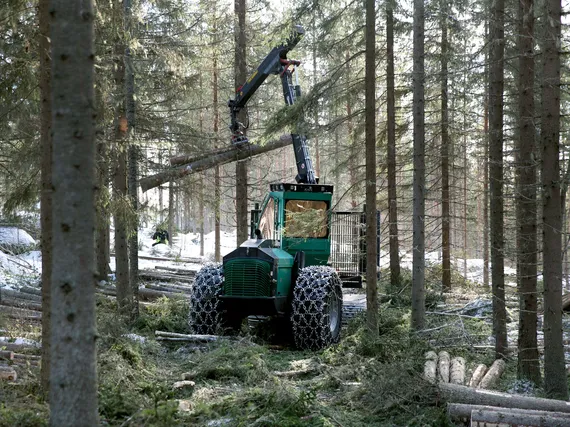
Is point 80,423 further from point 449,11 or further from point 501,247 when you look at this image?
point 449,11

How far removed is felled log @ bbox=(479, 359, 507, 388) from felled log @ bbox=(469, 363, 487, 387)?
0.24 ft

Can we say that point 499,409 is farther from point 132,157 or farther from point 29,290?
point 29,290

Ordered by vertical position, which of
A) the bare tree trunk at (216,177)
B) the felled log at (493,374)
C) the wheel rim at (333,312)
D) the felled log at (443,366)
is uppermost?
the bare tree trunk at (216,177)

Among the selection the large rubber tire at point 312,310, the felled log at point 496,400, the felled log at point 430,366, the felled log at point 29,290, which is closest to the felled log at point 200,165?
the felled log at point 29,290

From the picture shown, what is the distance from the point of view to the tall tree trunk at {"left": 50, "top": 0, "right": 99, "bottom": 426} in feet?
13.2

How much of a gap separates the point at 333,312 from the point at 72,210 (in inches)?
326

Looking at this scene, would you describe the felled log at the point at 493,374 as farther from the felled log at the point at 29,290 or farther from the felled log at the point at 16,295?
the felled log at the point at 29,290

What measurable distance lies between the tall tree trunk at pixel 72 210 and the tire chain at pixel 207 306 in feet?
23.5

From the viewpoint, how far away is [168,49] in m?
12.1

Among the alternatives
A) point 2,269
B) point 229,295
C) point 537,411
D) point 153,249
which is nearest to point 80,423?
point 537,411

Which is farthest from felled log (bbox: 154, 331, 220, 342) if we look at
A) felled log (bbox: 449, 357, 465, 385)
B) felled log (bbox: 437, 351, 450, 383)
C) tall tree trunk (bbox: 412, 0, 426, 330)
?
tall tree trunk (bbox: 412, 0, 426, 330)

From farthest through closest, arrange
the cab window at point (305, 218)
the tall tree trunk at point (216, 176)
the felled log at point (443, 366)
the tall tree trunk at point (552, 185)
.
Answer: the tall tree trunk at point (216, 176)
the cab window at point (305, 218)
the felled log at point (443, 366)
the tall tree trunk at point (552, 185)

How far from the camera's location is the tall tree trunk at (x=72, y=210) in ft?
13.2

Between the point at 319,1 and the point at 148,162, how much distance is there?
6.30 meters
